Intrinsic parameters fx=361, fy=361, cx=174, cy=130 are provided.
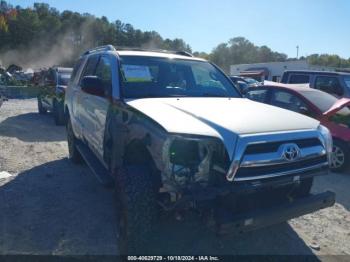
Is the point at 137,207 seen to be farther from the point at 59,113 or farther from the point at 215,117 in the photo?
the point at 59,113

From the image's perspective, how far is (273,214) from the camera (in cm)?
303

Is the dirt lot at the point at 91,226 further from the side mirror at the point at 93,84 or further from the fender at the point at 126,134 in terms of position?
the side mirror at the point at 93,84

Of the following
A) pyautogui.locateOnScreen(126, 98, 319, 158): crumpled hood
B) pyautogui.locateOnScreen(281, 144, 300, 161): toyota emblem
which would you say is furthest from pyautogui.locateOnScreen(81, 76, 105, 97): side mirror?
pyautogui.locateOnScreen(281, 144, 300, 161): toyota emblem

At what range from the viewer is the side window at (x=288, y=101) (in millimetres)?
7016

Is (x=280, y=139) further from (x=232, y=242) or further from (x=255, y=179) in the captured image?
(x=232, y=242)

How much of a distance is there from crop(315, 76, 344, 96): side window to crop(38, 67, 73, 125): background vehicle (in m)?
7.85

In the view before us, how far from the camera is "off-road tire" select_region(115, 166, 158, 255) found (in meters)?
3.09

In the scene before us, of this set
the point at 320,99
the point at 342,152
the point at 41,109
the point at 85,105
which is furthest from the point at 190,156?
the point at 41,109

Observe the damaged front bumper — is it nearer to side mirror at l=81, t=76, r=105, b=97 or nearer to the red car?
side mirror at l=81, t=76, r=105, b=97

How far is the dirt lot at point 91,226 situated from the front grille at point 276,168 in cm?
102

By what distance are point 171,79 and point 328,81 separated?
27.3ft

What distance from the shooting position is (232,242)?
3.84 meters

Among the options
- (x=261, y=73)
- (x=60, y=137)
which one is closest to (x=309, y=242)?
(x=60, y=137)

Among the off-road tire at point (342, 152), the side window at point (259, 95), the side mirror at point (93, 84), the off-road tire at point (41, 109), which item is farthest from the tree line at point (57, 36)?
the side mirror at point (93, 84)
